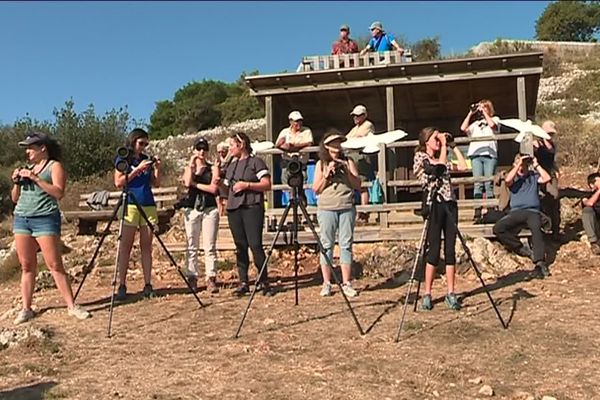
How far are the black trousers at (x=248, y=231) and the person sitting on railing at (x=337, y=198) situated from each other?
62cm

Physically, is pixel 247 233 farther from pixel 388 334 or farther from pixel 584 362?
pixel 584 362

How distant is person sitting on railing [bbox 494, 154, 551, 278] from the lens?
8.05m

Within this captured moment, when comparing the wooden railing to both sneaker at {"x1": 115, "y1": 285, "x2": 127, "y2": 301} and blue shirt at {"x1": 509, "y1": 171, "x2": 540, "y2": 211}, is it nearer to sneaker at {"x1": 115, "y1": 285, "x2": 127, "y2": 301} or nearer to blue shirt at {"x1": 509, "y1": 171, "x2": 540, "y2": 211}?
blue shirt at {"x1": 509, "y1": 171, "x2": 540, "y2": 211}

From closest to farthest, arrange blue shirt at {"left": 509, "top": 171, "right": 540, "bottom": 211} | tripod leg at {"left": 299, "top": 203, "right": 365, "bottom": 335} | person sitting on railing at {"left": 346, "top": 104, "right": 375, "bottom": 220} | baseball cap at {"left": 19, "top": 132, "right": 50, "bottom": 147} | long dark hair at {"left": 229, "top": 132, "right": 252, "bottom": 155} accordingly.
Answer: tripod leg at {"left": 299, "top": 203, "right": 365, "bottom": 335} < baseball cap at {"left": 19, "top": 132, "right": 50, "bottom": 147} < long dark hair at {"left": 229, "top": 132, "right": 252, "bottom": 155} < blue shirt at {"left": 509, "top": 171, "right": 540, "bottom": 211} < person sitting on railing at {"left": 346, "top": 104, "right": 375, "bottom": 220}

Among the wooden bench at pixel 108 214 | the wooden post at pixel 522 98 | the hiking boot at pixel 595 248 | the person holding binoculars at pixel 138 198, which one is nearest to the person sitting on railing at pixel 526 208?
the hiking boot at pixel 595 248

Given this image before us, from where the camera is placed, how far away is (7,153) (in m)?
27.5

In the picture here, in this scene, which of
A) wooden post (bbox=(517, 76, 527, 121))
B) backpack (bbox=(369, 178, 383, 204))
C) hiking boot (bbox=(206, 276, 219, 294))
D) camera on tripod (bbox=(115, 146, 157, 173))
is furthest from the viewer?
wooden post (bbox=(517, 76, 527, 121))

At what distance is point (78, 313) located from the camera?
260 inches

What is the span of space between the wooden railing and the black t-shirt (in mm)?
3700

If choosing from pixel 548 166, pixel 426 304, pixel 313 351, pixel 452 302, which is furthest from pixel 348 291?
pixel 548 166

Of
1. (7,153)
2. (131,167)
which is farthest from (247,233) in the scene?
(7,153)

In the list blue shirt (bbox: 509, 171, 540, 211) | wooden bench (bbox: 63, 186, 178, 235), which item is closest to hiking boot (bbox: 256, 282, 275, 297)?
blue shirt (bbox: 509, 171, 540, 211)

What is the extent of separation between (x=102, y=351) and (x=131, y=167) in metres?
2.05

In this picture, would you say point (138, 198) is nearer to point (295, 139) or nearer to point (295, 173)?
point (295, 173)
